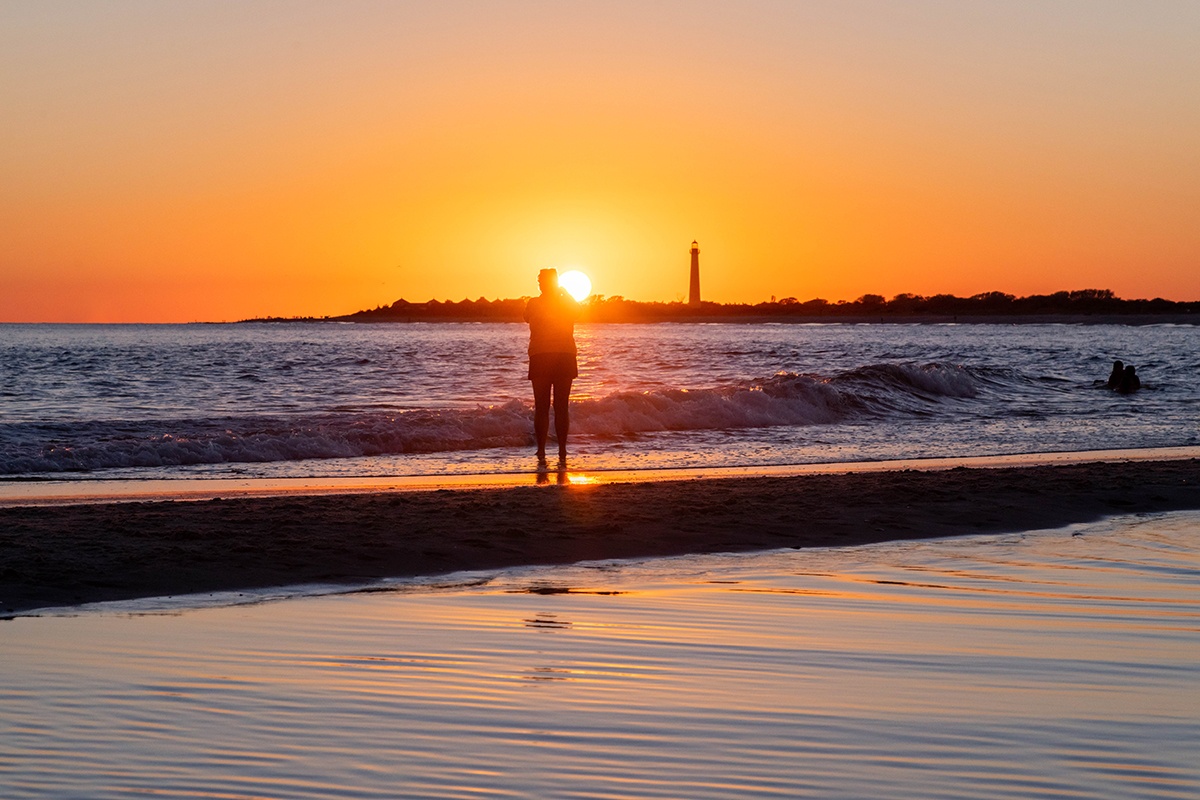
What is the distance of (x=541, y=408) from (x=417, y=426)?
128 inches

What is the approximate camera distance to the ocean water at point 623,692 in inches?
134

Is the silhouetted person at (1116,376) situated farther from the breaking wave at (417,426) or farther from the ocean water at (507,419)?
the breaking wave at (417,426)

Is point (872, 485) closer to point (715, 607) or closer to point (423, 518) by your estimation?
point (423, 518)

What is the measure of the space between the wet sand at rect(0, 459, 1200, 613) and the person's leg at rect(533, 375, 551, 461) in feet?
10.8

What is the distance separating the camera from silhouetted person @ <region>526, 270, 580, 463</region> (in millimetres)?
14172

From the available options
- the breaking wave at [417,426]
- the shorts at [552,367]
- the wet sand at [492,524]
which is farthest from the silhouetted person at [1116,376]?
the shorts at [552,367]

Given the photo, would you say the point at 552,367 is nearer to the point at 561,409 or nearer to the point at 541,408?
the point at 561,409

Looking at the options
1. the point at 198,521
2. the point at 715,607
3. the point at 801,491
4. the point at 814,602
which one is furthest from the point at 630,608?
the point at 801,491

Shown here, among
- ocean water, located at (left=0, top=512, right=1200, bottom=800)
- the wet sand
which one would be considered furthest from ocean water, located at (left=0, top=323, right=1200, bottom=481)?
ocean water, located at (left=0, top=512, right=1200, bottom=800)

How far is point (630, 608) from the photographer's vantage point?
586cm

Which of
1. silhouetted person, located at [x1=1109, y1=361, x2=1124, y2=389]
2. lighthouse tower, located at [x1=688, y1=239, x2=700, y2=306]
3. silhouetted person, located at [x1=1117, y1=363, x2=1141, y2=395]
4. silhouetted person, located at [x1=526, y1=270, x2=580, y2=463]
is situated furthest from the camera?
lighthouse tower, located at [x1=688, y1=239, x2=700, y2=306]

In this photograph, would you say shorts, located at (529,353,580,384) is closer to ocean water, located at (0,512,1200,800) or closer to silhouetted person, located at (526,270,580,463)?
silhouetted person, located at (526,270,580,463)

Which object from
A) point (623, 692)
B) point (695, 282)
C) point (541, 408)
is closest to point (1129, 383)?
point (541, 408)

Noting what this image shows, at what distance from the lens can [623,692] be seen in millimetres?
4273
